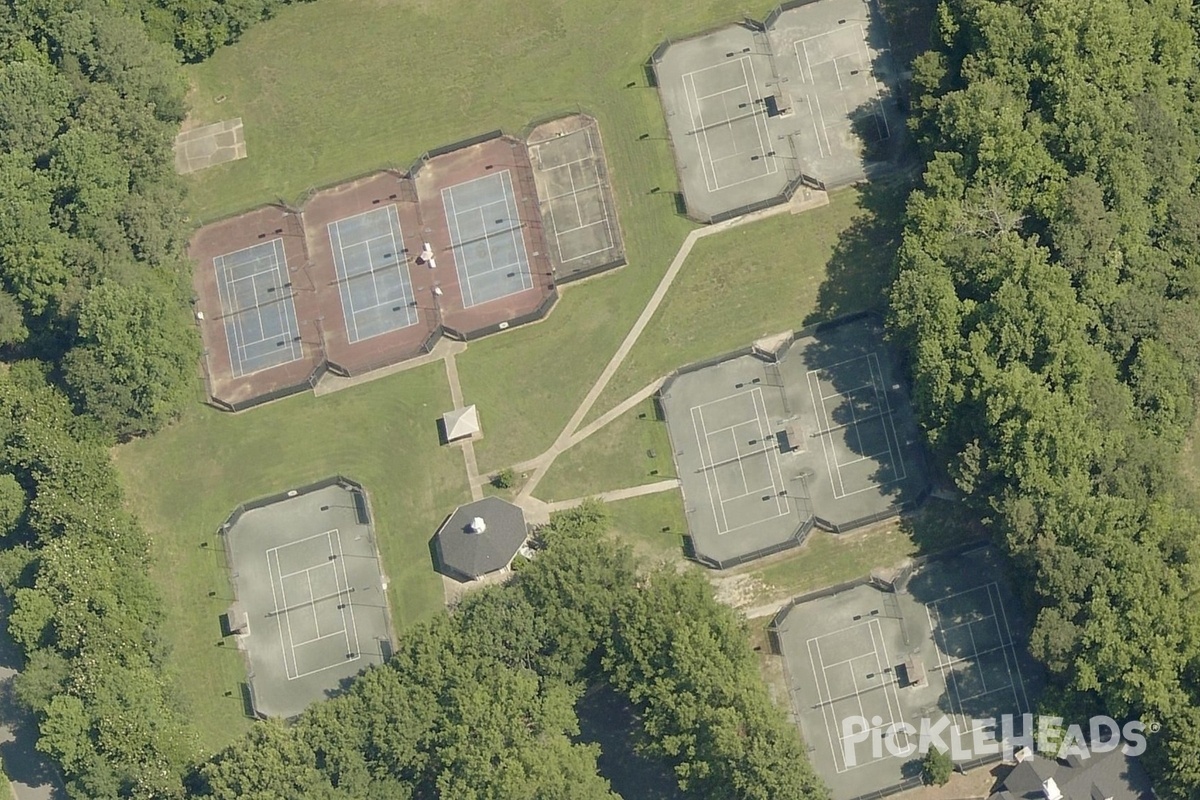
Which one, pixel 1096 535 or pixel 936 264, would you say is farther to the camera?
pixel 936 264

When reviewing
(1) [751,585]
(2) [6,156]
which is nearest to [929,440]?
(1) [751,585]

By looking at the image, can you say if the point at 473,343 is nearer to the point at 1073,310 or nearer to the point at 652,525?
the point at 652,525

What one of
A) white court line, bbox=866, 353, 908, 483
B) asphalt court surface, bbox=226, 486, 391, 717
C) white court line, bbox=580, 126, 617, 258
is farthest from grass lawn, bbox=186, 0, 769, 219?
asphalt court surface, bbox=226, 486, 391, 717

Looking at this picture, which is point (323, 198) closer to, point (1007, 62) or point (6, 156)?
point (6, 156)

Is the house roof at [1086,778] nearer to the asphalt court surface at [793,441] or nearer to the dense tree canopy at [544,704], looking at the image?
the dense tree canopy at [544,704]

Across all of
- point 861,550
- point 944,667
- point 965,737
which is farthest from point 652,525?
point 965,737

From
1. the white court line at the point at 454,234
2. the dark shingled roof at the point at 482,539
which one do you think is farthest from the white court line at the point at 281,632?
the white court line at the point at 454,234
